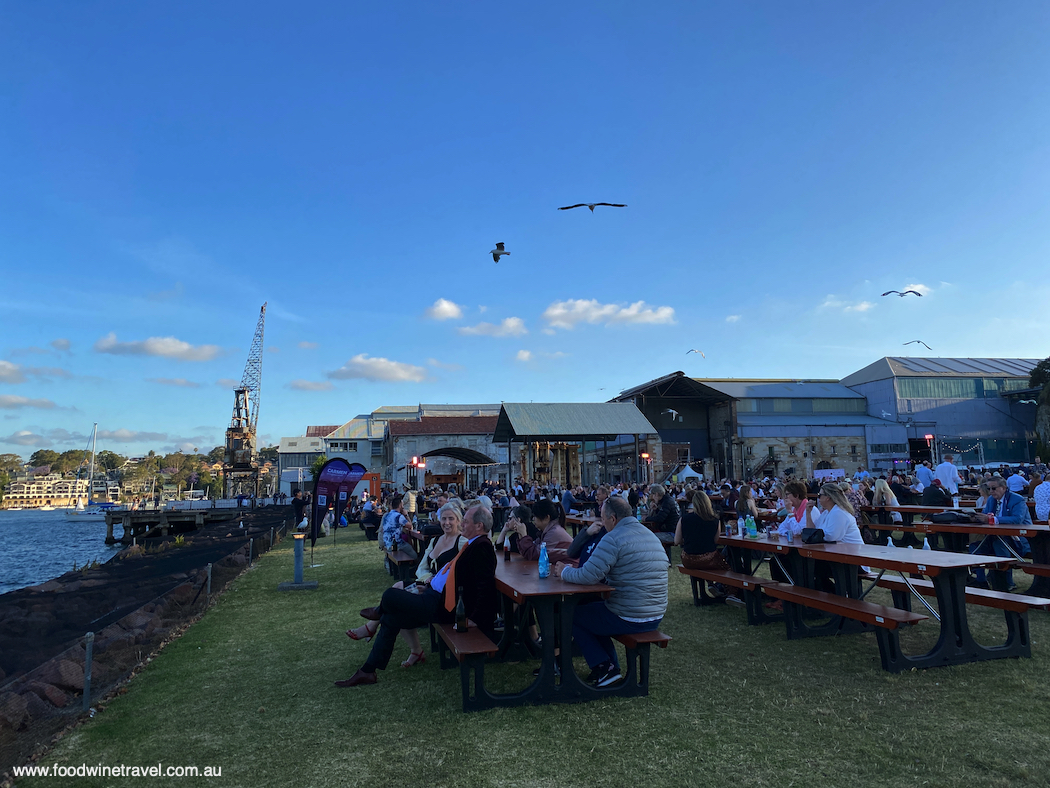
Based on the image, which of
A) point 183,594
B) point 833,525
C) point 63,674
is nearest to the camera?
point 63,674

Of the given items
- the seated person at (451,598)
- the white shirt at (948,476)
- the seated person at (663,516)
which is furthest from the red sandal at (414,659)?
the white shirt at (948,476)

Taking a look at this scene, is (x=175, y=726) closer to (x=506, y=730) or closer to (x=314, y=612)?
(x=506, y=730)

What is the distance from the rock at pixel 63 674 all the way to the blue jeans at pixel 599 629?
4.23 m

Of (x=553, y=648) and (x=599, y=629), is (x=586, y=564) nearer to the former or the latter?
(x=599, y=629)

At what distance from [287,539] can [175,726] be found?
17675mm

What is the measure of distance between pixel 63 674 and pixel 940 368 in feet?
199

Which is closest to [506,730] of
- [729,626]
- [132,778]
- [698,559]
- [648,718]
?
[648,718]

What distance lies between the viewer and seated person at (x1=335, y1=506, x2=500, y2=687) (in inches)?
194

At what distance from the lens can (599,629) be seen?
4.72 m

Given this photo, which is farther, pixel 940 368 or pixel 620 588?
pixel 940 368

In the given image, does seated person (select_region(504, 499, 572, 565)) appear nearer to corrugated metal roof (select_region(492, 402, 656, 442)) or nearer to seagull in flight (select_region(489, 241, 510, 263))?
seagull in flight (select_region(489, 241, 510, 263))

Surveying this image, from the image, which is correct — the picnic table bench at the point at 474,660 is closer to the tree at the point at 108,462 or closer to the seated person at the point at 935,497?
the seated person at the point at 935,497

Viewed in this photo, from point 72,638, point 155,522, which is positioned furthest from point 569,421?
point 155,522

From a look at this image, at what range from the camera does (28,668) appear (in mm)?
5707
